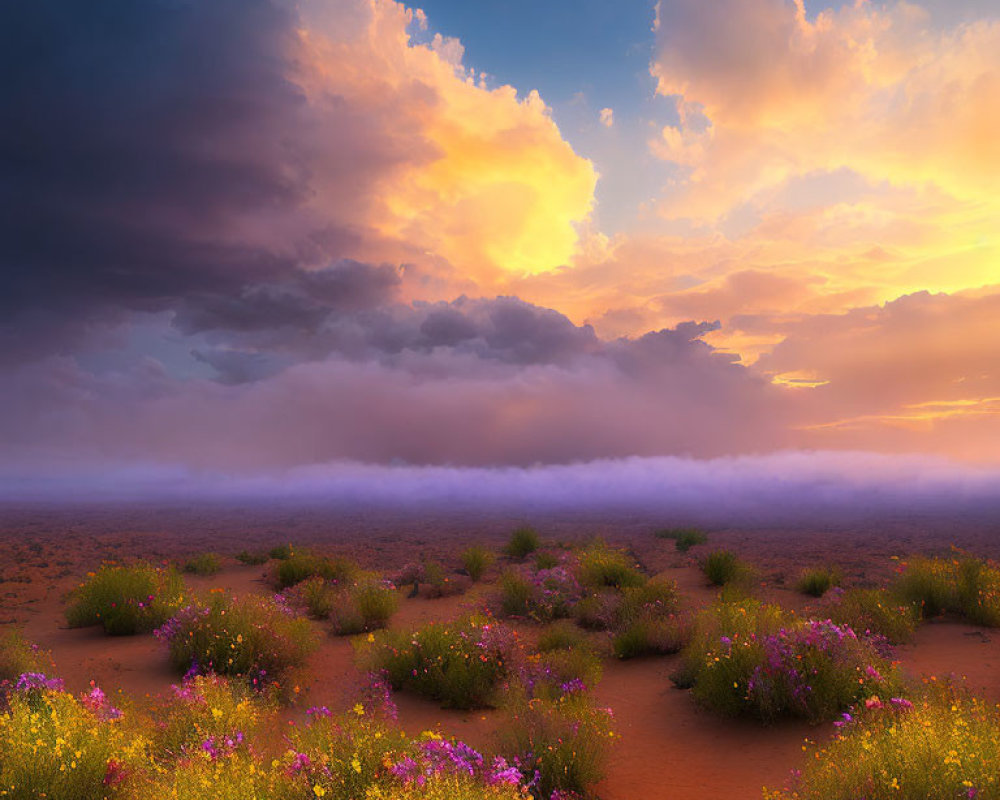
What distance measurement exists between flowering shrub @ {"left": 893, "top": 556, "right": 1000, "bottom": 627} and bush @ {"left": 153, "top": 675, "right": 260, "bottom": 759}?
15971mm

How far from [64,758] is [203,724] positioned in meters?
1.60

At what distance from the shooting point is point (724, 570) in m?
20.3

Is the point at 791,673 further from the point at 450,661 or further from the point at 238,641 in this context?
the point at 238,641

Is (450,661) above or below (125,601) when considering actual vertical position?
below

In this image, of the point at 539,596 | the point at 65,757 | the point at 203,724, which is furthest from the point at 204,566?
the point at 65,757

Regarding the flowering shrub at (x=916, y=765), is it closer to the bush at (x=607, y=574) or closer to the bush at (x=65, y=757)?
the bush at (x=65, y=757)

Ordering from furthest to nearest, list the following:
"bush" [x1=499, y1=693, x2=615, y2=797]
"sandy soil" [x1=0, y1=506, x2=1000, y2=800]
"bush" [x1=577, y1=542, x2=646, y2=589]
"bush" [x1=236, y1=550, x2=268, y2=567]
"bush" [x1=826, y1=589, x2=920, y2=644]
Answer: "bush" [x1=236, y1=550, x2=268, y2=567]
"bush" [x1=577, y1=542, x2=646, y2=589]
"bush" [x1=826, y1=589, x2=920, y2=644]
"sandy soil" [x1=0, y1=506, x2=1000, y2=800]
"bush" [x1=499, y1=693, x2=615, y2=797]

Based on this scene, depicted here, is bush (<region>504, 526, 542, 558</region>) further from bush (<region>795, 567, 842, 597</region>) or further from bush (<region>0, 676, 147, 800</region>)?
bush (<region>0, 676, 147, 800</region>)

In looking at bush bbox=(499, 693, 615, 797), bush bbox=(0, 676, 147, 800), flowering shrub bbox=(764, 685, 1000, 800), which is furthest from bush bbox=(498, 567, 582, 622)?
bush bbox=(0, 676, 147, 800)

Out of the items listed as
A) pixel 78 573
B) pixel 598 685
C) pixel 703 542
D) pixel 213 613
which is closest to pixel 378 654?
pixel 213 613

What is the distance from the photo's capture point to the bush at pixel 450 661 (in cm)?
987

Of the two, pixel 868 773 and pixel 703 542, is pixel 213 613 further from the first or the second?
pixel 703 542

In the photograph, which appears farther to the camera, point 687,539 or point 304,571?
point 687,539

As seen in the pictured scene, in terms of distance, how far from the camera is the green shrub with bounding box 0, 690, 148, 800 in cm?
527
